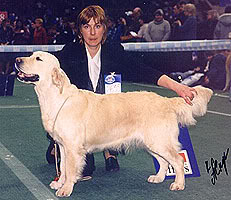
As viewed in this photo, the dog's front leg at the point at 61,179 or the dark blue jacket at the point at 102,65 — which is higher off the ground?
the dark blue jacket at the point at 102,65

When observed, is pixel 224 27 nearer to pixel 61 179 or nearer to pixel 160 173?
pixel 160 173

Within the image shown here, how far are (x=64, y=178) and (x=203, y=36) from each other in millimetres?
8975

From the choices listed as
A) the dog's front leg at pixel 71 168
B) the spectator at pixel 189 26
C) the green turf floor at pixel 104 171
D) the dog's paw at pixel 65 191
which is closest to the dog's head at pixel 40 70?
the dog's front leg at pixel 71 168

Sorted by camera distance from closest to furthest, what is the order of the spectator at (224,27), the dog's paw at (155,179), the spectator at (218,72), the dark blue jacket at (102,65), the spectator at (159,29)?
the dog's paw at (155,179) → the dark blue jacket at (102,65) → the spectator at (224,27) → the spectator at (218,72) → the spectator at (159,29)

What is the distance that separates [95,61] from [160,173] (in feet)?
4.38

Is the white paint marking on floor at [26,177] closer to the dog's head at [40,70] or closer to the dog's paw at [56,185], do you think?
the dog's paw at [56,185]

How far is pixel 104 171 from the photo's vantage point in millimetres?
5359

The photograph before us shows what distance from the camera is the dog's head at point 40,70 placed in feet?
14.6

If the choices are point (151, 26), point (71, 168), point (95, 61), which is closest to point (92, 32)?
point (95, 61)

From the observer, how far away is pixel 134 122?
4633 millimetres

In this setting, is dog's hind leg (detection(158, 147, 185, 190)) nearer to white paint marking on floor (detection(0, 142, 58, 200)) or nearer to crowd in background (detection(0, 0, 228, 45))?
white paint marking on floor (detection(0, 142, 58, 200))

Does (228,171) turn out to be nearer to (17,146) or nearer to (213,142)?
(213,142)

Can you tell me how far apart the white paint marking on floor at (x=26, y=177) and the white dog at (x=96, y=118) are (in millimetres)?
105

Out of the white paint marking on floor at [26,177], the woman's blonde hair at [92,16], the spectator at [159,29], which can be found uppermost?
the woman's blonde hair at [92,16]
